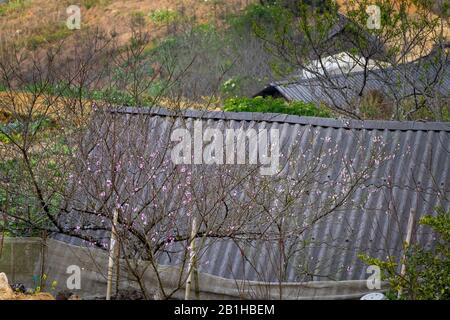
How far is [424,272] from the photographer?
26.2ft

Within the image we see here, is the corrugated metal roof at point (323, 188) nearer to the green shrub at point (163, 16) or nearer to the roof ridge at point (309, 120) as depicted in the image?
the roof ridge at point (309, 120)

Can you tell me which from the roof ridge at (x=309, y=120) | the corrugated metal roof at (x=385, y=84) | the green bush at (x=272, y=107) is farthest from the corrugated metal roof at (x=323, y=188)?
the green bush at (x=272, y=107)

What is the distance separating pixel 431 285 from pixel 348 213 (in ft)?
8.65

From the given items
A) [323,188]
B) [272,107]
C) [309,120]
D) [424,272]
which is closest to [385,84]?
[272,107]

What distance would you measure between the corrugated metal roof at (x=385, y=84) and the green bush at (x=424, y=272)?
29.8ft

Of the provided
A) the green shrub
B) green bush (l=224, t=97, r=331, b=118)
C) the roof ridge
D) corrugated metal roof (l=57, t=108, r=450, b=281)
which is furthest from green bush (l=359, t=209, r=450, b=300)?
the green shrub

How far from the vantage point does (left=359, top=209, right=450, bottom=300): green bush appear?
777 cm

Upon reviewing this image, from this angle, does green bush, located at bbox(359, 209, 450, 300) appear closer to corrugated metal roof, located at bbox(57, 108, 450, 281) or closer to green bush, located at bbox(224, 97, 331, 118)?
corrugated metal roof, located at bbox(57, 108, 450, 281)

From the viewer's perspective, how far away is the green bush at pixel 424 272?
7770 mm

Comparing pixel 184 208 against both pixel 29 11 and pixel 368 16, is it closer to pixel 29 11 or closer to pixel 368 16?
pixel 368 16

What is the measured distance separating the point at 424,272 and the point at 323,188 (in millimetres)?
2601

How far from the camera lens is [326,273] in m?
9.91

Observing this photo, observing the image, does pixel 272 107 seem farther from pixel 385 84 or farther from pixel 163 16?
pixel 163 16
